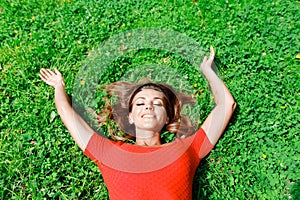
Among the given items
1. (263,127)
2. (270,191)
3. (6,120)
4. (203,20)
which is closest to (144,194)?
(270,191)

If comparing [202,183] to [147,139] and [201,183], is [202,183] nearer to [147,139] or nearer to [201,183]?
[201,183]

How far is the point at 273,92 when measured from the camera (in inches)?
177

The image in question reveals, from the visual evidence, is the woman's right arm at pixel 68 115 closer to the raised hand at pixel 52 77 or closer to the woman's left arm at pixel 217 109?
the raised hand at pixel 52 77

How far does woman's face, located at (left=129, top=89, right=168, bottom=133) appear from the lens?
363 cm

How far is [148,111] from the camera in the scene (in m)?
3.62

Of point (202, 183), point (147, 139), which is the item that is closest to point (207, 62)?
point (147, 139)

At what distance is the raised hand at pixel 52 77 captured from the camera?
171 inches

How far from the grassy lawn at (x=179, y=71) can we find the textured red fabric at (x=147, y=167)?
420mm

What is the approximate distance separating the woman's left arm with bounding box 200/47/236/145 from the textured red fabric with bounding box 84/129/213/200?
0.26 metres

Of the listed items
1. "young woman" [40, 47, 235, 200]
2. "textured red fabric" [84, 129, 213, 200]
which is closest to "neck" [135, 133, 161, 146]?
"young woman" [40, 47, 235, 200]

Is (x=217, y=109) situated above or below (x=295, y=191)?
above

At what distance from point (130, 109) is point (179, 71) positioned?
1.12m

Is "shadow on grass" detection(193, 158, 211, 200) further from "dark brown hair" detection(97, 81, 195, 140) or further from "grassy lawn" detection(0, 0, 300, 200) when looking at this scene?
"dark brown hair" detection(97, 81, 195, 140)

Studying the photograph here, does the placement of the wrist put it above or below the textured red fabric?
above
